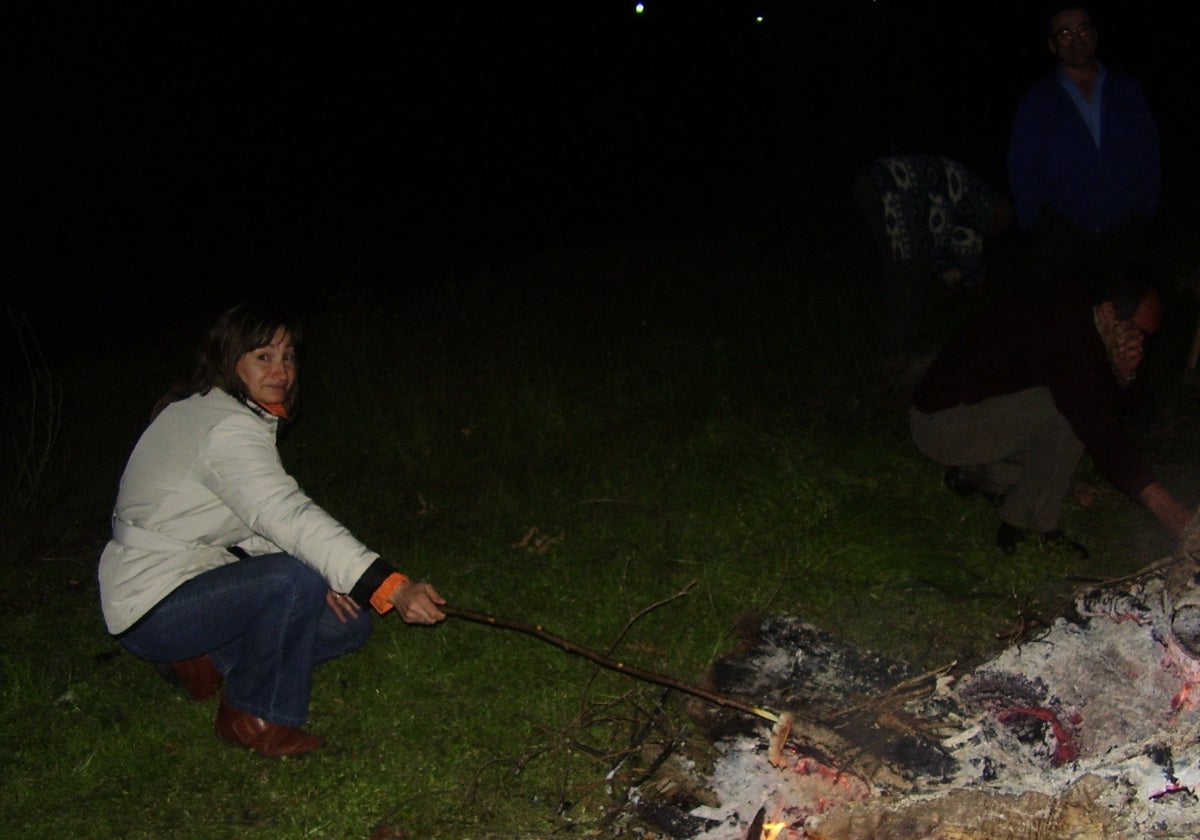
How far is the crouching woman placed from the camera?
3.38m

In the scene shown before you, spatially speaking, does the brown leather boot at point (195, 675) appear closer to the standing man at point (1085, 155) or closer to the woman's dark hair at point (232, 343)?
the woman's dark hair at point (232, 343)

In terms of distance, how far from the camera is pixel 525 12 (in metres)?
19.8

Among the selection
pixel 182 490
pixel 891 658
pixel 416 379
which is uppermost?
pixel 182 490

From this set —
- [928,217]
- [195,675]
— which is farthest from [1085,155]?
[195,675]

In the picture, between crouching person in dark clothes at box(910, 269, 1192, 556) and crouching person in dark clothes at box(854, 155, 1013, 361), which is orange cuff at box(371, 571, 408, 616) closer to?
crouching person in dark clothes at box(910, 269, 1192, 556)

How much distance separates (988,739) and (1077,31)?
3582 millimetres

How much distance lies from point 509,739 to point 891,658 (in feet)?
5.01

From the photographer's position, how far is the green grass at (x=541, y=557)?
3602 millimetres

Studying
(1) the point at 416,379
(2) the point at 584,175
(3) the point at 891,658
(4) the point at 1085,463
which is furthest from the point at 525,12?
(3) the point at 891,658

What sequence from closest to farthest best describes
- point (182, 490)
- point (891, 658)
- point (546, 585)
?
point (182, 490) → point (891, 658) → point (546, 585)

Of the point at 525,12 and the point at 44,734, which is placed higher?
the point at 525,12

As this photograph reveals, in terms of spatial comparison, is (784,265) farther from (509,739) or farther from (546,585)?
(509,739)

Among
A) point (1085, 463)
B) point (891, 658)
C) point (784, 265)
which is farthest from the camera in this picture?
point (784, 265)

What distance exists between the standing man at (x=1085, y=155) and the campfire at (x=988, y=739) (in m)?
2.20
